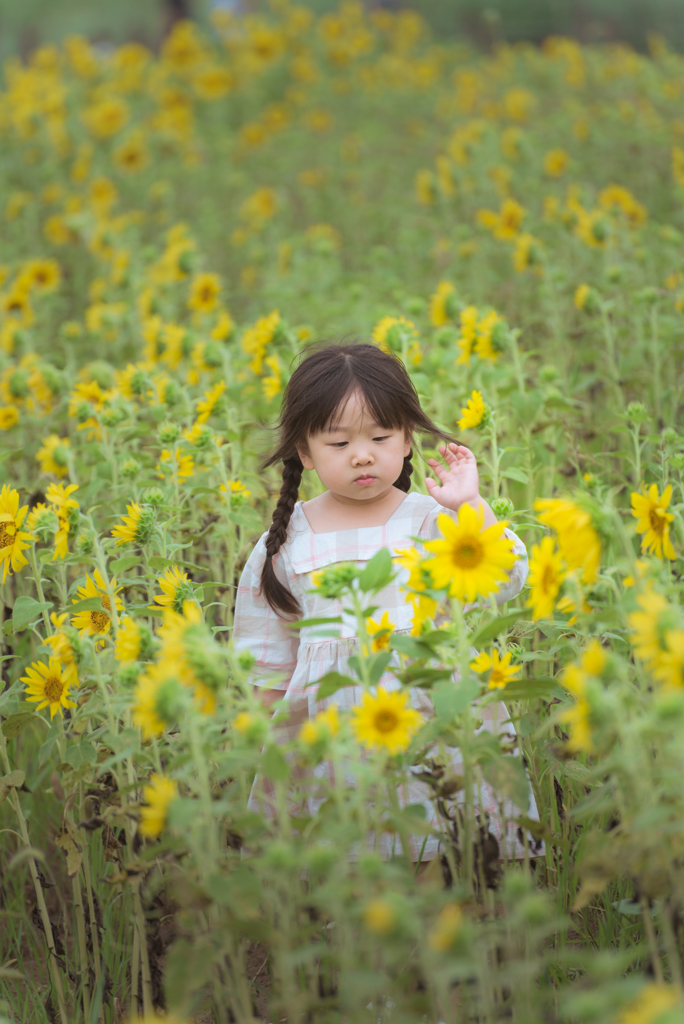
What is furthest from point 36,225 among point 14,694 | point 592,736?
point 592,736

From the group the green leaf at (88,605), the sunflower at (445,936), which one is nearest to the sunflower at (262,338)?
the green leaf at (88,605)

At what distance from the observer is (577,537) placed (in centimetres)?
127

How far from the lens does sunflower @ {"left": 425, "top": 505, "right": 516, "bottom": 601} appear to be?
4.48 feet

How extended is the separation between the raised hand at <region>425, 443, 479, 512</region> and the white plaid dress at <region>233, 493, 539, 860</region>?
84 mm

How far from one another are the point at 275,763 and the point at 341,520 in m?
0.74

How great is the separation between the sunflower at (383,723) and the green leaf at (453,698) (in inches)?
1.6

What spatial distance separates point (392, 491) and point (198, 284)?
2114 millimetres

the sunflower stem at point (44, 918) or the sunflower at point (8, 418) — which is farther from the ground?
the sunflower at point (8, 418)

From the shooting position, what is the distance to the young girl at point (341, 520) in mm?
1746

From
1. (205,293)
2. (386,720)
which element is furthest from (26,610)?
(205,293)

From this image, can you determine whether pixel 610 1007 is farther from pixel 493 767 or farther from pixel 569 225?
pixel 569 225

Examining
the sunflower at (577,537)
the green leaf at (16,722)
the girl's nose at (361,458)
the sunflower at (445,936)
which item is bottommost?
the sunflower at (445,936)

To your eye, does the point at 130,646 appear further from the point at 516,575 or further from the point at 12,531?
the point at 516,575

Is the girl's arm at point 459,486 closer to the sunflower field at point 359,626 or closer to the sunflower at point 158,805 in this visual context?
the sunflower field at point 359,626
